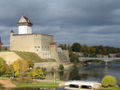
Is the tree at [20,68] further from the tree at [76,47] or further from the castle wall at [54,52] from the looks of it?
the tree at [76,47]

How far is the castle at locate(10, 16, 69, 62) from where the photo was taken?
96.1 metres

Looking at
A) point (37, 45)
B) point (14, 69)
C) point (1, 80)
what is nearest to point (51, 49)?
point (37, 45)

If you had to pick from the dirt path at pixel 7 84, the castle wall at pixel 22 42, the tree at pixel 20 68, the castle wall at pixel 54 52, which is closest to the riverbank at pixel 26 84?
the dirt path at pixel 7 84

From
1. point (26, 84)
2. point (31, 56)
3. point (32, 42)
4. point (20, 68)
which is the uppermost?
point (32, 42)

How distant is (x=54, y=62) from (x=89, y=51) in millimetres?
68375

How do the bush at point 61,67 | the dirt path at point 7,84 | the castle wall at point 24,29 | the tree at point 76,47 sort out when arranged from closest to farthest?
1. the dirt path at point 7,84
2. the bush at point 61,67
3. the castle wall at point 24,29
4. the tree at point 76,47

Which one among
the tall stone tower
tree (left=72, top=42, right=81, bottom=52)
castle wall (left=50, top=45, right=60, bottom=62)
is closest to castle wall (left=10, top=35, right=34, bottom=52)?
the tall stone tower

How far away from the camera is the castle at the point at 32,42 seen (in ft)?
315

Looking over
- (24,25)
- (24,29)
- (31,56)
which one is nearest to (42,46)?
(31,56)

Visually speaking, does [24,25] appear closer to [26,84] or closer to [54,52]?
[54,52]

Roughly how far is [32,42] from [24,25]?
8.63 m

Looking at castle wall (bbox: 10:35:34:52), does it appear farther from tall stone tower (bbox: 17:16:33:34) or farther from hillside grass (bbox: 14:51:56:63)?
hillside grass (bbox: 14:51:56:63)

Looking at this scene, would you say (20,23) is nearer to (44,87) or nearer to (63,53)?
(63,53)

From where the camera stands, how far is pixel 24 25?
328 ft
